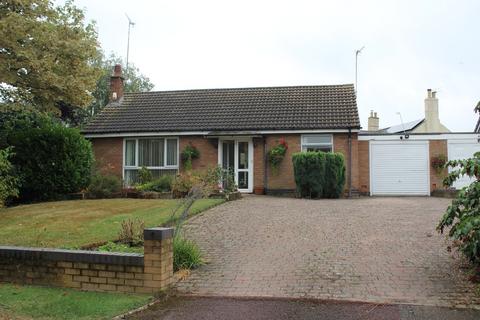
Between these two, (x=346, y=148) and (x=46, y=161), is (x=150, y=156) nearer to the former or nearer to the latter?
(x=46, y=161)

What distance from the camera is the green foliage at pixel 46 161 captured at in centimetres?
1647

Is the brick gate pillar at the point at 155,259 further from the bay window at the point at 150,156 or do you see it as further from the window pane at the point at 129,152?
the window pane at the point at 129,152

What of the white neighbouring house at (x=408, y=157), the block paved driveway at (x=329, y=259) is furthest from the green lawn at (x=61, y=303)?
the white neighbouring house at (x=408, y=157)

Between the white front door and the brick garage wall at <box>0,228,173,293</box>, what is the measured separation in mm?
13371

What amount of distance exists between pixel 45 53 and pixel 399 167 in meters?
14.2

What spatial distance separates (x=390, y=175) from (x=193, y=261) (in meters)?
14.4

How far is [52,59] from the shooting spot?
14.8 metres

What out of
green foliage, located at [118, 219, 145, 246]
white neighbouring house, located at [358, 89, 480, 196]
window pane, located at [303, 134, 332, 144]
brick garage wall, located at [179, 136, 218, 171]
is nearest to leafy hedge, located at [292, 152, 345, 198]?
window pane, located at [303, 134, 332, 144]

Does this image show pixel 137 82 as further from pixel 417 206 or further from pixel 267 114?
pixel 417 206

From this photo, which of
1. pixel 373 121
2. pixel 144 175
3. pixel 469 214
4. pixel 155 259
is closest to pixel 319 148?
pixel 144 175

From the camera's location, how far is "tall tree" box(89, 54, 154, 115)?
39.8 metres

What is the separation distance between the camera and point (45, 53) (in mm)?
14680

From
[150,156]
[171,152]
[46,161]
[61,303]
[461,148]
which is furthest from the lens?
[150,156]

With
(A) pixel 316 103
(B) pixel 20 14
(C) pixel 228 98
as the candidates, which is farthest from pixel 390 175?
(B) pixel 20 14
